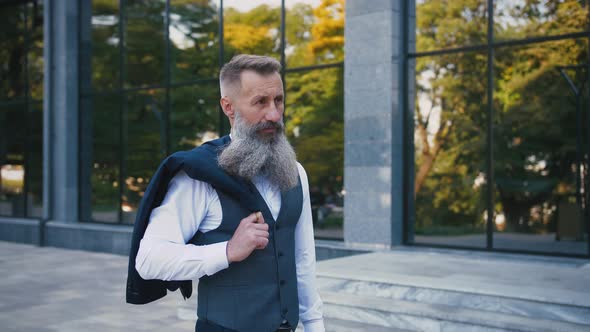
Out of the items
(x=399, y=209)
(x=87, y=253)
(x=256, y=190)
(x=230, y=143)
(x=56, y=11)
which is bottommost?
(x=87, y=253)

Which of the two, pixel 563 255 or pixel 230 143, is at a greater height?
pixel 230 143

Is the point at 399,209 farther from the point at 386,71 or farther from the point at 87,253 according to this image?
the point at 87,253

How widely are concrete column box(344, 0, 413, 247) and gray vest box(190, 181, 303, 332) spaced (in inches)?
296

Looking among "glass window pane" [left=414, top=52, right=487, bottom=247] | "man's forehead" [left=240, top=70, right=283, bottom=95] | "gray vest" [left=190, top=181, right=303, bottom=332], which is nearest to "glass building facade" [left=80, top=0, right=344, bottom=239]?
"glass window pane" [left=414, top=52, right=487, bottom=247]

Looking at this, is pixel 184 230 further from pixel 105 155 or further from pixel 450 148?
pixel 105 155

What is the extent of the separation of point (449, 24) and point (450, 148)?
8.52 ft

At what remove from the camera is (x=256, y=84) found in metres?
2.04

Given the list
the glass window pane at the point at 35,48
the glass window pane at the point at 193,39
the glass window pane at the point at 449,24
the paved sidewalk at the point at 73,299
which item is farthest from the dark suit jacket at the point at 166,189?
the glass window pane at the point at 35,48

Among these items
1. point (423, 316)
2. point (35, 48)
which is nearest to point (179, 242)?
point (423, 316)

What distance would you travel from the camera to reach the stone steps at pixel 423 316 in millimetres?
5477

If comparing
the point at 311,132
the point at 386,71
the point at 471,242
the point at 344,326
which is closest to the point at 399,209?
the point at 471,242

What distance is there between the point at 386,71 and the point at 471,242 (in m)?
3.25

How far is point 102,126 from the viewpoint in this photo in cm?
1455

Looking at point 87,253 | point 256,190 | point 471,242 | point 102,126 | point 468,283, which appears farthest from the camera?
point 102,126
